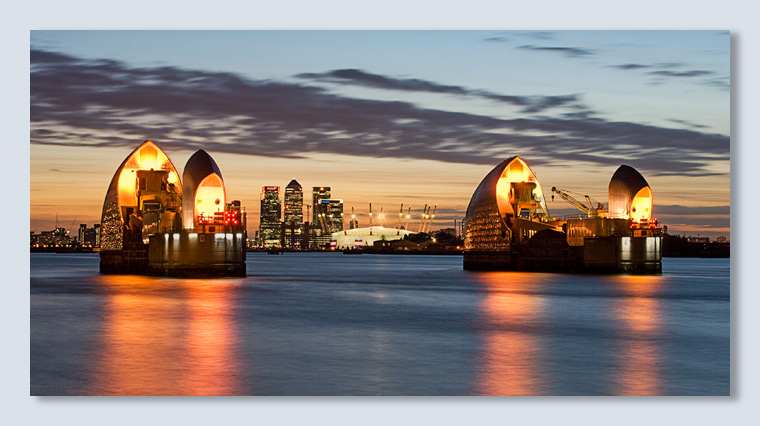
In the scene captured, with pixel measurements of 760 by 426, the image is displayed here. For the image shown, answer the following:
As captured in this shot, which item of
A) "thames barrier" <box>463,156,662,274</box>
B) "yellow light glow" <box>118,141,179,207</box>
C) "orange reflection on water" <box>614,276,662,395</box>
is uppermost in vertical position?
"yellow light glow" <box>118,141,179,207</box>

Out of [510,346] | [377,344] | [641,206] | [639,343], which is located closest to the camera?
[510,346]

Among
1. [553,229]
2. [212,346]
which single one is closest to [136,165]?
[553,229]

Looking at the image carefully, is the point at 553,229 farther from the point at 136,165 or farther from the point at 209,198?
the point at 136,165

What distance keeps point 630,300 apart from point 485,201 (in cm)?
4256

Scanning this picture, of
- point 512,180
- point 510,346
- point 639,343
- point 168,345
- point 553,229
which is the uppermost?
point 512,180

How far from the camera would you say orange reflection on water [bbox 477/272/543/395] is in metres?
19.0

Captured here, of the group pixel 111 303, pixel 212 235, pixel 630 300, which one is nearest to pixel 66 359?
pixel 111 303

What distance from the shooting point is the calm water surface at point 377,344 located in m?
19.1

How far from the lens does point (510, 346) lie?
2609 centimetres

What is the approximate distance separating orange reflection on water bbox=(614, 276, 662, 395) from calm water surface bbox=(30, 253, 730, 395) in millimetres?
62

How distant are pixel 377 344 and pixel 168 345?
6.07 meters

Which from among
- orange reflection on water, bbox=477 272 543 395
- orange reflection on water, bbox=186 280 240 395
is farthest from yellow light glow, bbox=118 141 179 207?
orange reflection on water, bbox=477 272 543 395

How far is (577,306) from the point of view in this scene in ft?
137

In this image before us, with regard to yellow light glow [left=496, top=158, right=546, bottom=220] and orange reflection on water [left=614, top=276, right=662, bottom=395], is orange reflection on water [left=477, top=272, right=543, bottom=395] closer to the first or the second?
Result: orange reflection on water [left=614, top=276, right=662, bottom=395]
